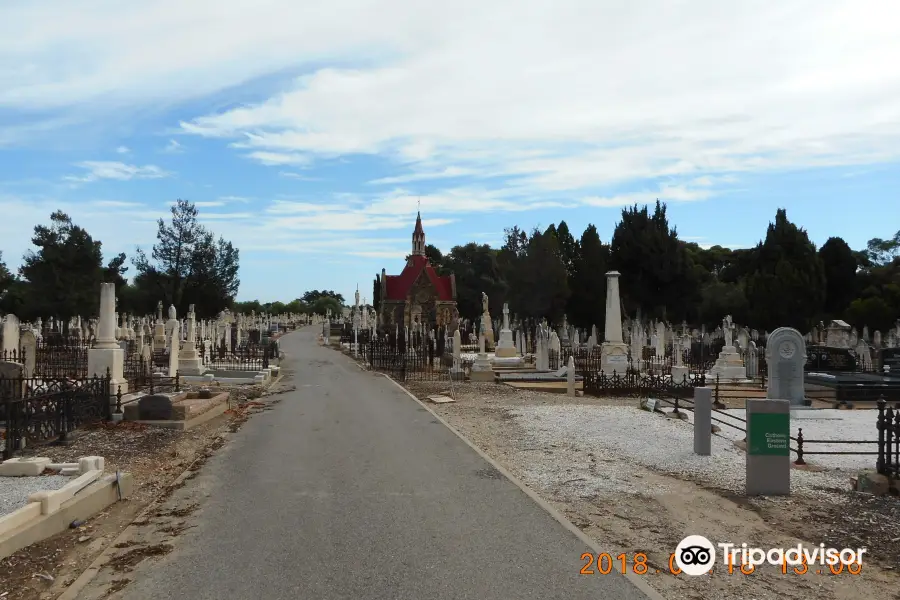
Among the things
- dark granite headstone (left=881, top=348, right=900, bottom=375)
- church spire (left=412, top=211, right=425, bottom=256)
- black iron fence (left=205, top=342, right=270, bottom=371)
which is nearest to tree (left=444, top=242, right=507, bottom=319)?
church spire (left=412, top=211, right=425, bottom=256)

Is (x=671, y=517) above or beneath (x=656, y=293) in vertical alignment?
beneath

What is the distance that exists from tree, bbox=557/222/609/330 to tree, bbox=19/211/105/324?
3808cm

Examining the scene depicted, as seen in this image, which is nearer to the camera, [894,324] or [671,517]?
[671,517]

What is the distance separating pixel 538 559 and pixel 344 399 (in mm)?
13430

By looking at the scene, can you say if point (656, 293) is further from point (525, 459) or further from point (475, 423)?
point (525, 459)

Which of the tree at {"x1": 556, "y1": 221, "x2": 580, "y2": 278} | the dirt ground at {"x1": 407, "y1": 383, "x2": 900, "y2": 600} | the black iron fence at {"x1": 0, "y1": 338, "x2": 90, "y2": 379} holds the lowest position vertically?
the dirt ground at {"x1": 407, "y1": 383, "x2": 900, "y2": 600}

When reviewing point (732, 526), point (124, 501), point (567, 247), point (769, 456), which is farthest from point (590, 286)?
point (124, 501)

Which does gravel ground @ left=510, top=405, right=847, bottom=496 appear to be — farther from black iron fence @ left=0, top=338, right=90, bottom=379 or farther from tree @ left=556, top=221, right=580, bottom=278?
tree @ left=556, top=221, right=580, bottom=278

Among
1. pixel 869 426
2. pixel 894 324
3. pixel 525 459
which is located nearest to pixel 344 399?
pixel 525 459

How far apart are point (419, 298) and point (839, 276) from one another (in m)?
38.4

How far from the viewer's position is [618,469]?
31.5 ft

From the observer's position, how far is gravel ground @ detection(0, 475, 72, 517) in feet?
22.2

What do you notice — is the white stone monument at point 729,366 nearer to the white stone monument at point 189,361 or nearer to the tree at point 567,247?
the white stone monument at point 189,361

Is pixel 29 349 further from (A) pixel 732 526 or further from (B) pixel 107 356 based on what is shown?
(A) pixel 732 526
